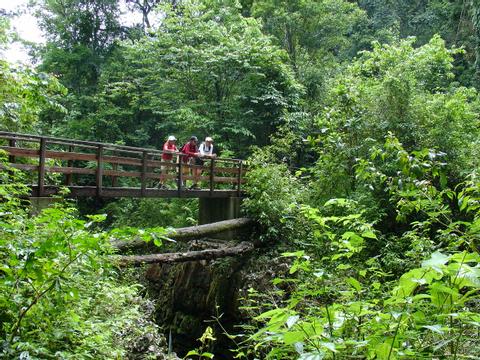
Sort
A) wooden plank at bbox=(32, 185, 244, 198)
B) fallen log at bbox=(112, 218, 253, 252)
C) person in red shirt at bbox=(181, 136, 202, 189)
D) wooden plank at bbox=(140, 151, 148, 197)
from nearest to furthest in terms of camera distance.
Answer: fallen log at bbox=(112, 218, 253, 252) < wooden plank at bbox=(32, 185, 244, 198) < wooden plank at bbox=(140, 151, 148, 197) < person in red shirt at bbox=(181, 136, 202, 189)

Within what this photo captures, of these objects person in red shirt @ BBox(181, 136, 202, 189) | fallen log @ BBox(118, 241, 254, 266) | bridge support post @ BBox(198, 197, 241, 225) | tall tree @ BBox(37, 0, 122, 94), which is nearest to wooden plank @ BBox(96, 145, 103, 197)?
fallen log @ BBox(118, 241, 254, 266)

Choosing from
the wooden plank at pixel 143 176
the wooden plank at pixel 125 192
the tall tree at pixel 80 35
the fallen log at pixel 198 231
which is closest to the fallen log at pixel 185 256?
the fallen log at pixel 198 231

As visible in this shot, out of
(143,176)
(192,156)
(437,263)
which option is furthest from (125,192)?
(437,263)

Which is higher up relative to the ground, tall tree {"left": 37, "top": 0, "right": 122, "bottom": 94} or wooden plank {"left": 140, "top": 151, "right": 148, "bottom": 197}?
tall tree {"left": 37, "top": 0, "right": 122, "bottom": 94}

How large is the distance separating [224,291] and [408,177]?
29.9ft

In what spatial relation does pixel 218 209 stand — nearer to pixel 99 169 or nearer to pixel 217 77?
pixel 99 169

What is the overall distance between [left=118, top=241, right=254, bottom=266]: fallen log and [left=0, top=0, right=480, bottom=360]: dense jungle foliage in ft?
1.53

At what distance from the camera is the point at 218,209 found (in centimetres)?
1370

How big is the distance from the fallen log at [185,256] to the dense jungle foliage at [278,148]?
467 mm

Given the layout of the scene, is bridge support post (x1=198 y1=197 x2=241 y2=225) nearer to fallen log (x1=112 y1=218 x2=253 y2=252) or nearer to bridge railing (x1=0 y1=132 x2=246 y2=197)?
bridge railing (x1=0 y1=132 x2=246 y2=197)

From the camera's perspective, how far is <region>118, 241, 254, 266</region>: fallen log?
7.72 meters

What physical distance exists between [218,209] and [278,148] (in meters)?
3.04

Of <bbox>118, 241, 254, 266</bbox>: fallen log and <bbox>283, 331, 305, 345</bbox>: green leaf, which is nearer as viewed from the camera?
<bbox>283, 331, 305, 345</bbox>: green leaf

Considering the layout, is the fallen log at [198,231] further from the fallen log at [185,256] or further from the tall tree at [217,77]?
the tall tree at [217,77]
